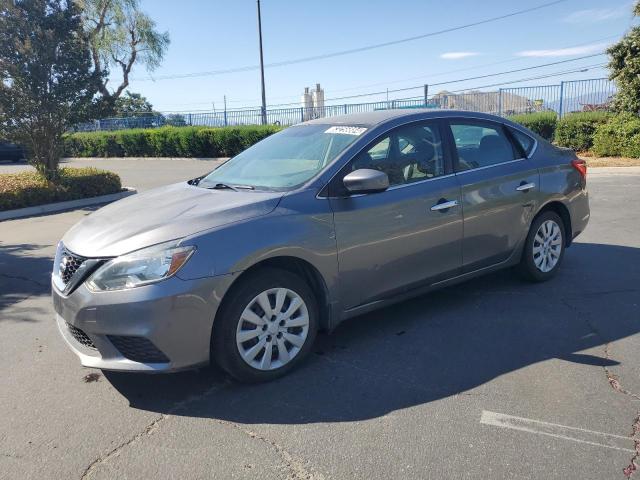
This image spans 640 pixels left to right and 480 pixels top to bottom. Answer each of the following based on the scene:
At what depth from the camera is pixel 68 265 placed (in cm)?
350

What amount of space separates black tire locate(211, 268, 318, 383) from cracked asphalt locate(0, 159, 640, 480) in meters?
0.09

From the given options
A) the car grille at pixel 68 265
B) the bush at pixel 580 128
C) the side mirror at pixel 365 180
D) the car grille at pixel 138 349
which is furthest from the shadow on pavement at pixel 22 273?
the bush at pixel 580 128

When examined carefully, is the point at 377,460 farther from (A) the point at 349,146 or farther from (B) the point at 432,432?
(A) the point at 349,146

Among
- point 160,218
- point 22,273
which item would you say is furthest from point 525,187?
point 22,273

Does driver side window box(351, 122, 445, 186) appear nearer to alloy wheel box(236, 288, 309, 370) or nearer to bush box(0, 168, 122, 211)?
alloy wheel box(236, 288, 309, 370)

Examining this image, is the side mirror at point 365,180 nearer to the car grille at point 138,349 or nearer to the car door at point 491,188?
the car door at point 491,188

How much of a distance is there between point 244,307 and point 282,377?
1.92ft

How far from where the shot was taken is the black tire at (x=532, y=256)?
17.1ft

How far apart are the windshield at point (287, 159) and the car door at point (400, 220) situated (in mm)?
240

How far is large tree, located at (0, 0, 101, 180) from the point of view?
11742 millimetres

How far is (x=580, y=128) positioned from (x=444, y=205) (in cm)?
1630

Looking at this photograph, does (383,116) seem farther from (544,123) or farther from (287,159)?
(544,123)

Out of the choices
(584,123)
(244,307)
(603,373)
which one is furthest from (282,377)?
(584,123)

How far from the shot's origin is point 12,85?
11906mm
